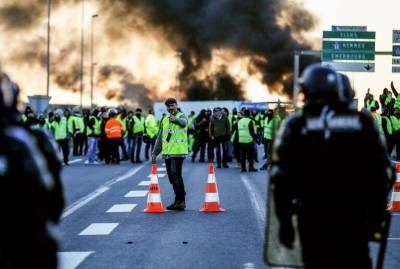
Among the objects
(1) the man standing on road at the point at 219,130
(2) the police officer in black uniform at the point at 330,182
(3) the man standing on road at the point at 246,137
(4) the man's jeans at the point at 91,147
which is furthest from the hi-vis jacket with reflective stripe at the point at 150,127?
(2) the police officer in black uniform at the point at 330,182

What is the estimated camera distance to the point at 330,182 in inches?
175

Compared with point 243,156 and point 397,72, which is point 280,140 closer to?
point 243,156

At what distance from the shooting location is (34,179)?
11.9 feet

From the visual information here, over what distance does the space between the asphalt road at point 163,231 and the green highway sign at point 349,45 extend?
17.0 m

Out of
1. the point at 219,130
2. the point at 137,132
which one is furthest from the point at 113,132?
the point at 219,130

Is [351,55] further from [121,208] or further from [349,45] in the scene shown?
[121,208]

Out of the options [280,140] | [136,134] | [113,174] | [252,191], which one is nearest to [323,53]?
[136,134]

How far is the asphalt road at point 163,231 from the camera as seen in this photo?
28.2 feet

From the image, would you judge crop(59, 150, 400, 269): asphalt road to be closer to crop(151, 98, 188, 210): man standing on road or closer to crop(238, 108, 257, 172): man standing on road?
crop(151, 98, 188, 210): man standing on road

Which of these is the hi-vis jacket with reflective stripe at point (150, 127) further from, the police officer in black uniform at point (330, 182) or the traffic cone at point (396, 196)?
the police officer in black uniform at point (330, 182)

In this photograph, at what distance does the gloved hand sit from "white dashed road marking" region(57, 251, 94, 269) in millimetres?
3889

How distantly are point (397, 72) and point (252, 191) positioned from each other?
16089mm

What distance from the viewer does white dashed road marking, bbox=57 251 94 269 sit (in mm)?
8219

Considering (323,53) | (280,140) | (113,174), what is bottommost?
(113,174)
